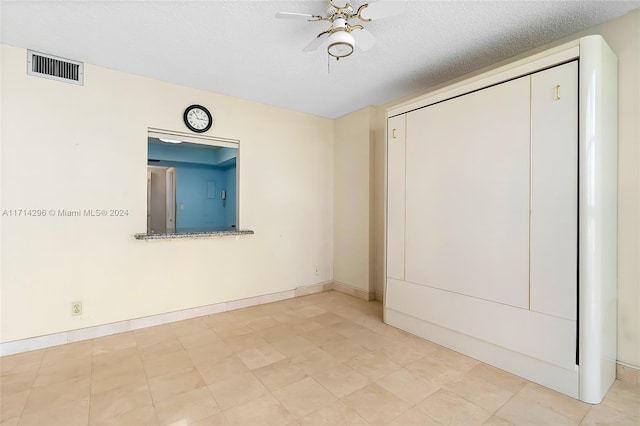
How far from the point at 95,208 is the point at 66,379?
148 centimetres

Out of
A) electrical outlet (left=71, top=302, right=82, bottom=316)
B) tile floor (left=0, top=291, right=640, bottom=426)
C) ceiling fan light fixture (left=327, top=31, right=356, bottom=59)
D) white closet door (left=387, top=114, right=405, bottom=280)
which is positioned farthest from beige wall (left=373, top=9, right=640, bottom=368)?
electrical outlet (left=71, top=302, right=82, bottom=316)

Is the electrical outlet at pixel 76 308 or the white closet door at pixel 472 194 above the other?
the white closet door at pixel 472 194

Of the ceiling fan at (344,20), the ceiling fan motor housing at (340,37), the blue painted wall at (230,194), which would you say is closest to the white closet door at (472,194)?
the ceiling fan at (344,20)

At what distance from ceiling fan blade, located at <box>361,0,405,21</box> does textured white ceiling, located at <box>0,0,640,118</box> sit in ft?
0.22

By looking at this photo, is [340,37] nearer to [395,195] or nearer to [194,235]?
[395,195]

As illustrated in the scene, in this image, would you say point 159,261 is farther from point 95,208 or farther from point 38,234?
Answer: point 38,234

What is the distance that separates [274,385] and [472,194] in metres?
2.15

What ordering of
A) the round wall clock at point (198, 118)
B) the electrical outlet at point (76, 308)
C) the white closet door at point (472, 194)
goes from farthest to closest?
the round wall clock at point (198, 118) → the electrical outlet at point (76, 308) → the white closet door at point (472, 194)

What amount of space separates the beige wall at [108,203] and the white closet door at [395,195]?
5.18 ft

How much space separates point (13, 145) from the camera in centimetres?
249

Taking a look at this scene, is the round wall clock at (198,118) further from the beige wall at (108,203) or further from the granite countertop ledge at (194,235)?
the granite countertop ledge at (194,235)

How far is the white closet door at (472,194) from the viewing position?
2188 mm

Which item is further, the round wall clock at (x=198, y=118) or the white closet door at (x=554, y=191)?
the round wall clock at (x=198, y=118)

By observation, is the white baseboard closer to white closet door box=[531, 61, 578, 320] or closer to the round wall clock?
the round wall clock
